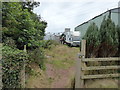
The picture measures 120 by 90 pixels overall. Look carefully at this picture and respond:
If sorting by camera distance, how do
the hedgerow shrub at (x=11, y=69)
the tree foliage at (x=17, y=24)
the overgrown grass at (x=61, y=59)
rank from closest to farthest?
the hedgerow shrub at (x=11, y=69), the tree foliage at (x=17, y=24), the overgrown grass at (x=61, y=59)

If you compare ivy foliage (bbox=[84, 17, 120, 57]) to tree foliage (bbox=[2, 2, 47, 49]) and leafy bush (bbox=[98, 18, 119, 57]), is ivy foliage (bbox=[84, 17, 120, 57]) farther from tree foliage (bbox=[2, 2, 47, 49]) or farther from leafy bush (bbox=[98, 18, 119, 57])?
tree foliage (bbox=[2, 2, 47, 49])

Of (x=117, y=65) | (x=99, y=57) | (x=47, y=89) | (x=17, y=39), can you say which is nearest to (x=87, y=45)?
(x=99, y=57)

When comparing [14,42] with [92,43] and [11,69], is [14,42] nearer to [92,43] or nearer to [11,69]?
[11,69]

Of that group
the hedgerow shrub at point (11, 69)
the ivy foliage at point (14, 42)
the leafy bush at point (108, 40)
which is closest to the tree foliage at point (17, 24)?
the ivy foliage at point (14, 42)

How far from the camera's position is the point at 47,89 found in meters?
2.60

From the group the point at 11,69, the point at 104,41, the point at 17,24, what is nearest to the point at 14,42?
the point at 17,24

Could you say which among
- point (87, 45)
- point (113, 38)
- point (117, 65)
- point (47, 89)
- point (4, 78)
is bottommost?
point (47, 89)

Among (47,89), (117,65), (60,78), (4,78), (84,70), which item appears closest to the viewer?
(4,78)

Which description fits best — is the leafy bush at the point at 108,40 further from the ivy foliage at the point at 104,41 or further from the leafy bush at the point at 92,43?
the leafy bush at the point at 92,43

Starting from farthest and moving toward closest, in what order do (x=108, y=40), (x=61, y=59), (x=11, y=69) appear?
(x=61, y=59) → (x=108, y=40) → (x=11, y=69)

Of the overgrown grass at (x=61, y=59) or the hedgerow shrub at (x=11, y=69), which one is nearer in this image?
the hedgerow shrub at (x=11, y=69)

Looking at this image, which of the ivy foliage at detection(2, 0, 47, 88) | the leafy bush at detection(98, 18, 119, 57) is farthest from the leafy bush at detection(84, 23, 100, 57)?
the ivy foliage at detection(2, 0, 47, 88)

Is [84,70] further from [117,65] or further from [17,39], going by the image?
[17,39]

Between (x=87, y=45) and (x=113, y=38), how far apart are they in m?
0.59
